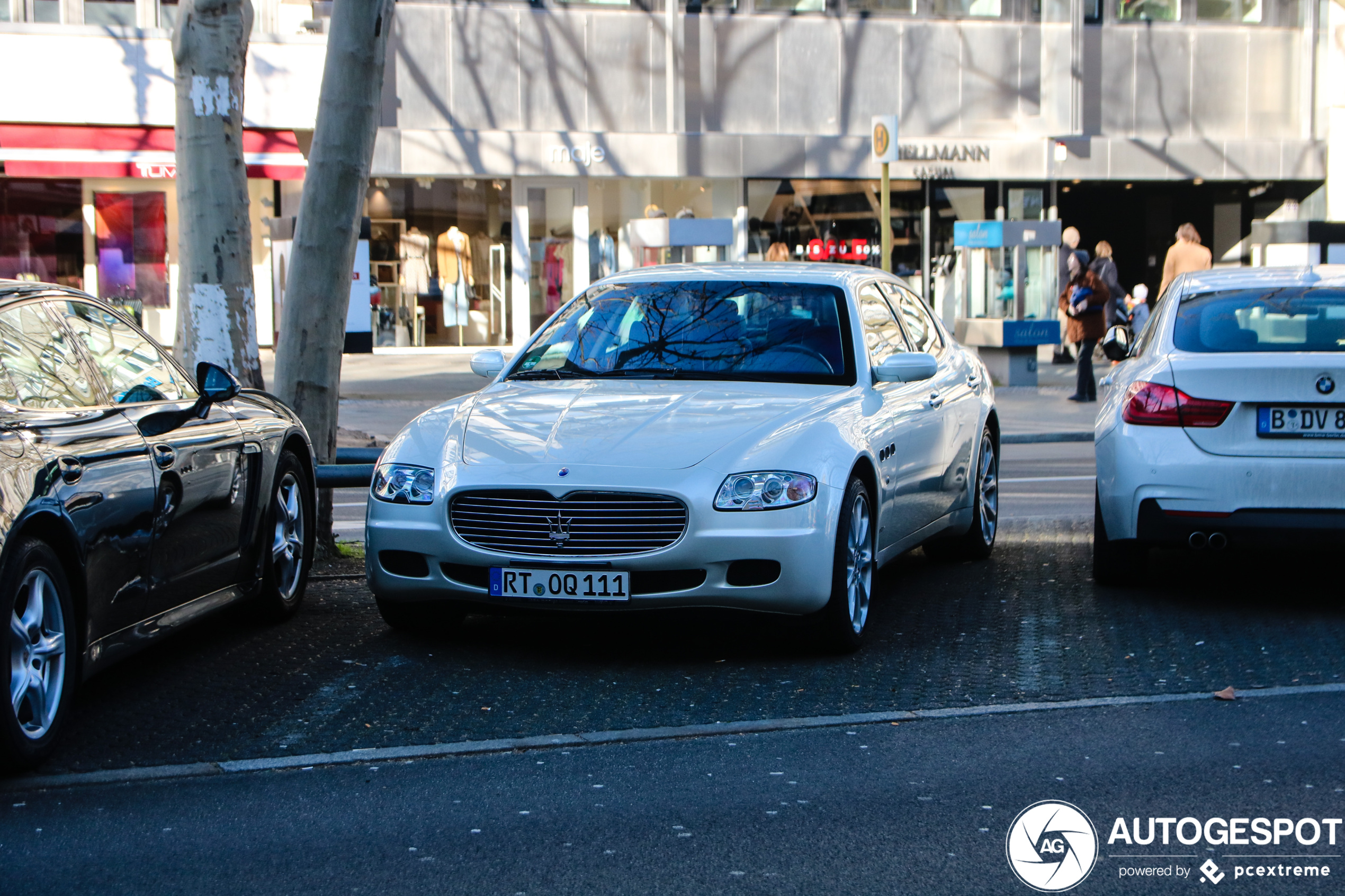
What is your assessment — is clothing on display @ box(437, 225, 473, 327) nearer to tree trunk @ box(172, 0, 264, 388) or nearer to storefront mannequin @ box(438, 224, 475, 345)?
storefront mannequin @ box(438, 224, 475, 345)

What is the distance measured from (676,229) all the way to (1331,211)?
53.3ft

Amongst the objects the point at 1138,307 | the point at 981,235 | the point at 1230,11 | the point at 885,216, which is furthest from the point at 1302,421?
the point at 1230,11

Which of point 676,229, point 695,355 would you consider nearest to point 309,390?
point 695,355

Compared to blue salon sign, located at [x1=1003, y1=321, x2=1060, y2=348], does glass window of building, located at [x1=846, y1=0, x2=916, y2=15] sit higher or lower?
higher

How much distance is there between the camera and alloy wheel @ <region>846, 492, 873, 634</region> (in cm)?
636

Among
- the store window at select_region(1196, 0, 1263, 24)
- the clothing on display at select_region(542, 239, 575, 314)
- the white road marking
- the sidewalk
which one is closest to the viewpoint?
the white road marking

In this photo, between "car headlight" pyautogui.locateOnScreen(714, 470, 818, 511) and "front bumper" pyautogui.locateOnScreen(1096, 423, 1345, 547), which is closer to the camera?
"car headlight" pyautogui.locateOnScreen(714, 470, 818, 511)

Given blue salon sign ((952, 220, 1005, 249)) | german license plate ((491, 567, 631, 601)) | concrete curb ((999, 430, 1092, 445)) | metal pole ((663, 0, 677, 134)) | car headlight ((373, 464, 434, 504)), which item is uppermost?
metal pole ((663, 0, 677, 134))

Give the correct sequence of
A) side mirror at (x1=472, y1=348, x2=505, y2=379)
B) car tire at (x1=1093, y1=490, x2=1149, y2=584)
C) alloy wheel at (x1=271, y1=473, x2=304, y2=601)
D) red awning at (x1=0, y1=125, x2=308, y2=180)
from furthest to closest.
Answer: red awning at (x1=0, y1=125, x2=308, y2=180) → car tire at (x1=1093, y1=490, x2=1149, y2=584) → side mirror at (x1=472, y1=348, x2=505, y2=379) → alloy wheel at (x1=271, y1=473, x2=304, y2=601)

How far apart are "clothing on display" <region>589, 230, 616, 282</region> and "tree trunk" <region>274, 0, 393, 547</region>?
20.9 meters

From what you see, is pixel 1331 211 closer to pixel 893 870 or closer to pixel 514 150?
pixel 514 150

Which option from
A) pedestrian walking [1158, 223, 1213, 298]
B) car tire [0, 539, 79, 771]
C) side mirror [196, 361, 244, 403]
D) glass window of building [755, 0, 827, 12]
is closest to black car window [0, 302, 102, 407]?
car tire [0, 539, 79, 771]

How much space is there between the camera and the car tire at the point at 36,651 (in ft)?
15.2

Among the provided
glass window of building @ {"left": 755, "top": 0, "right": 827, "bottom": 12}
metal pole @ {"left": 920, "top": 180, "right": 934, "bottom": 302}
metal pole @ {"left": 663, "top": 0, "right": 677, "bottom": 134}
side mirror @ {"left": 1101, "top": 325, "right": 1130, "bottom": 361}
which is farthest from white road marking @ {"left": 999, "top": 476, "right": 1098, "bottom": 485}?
glass window of building @ {"left": 755, "top": 0, "right": 827, "bottom": 12}
